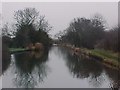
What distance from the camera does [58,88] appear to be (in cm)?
1383

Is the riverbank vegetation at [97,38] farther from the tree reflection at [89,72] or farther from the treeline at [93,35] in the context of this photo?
the tree reflection at [89,72]

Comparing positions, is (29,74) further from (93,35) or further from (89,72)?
(93,35)

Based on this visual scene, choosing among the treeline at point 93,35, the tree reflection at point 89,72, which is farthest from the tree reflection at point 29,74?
the treeline at point 93,35

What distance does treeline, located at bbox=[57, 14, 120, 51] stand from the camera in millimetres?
30822

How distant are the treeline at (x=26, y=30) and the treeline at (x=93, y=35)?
566 cm

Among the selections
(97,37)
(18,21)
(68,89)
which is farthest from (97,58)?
(18,21)

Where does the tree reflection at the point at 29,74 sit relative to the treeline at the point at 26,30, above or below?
below

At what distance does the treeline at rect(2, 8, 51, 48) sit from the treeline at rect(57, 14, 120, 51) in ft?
18.6

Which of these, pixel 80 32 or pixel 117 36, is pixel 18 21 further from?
pixel 117 36

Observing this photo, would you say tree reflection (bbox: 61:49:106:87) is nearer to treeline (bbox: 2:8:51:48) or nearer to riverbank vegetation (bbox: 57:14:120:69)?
riverbank vegetation (bbox: 57:14:120:69)

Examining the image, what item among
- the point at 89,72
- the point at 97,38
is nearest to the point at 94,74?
the point at 89,72

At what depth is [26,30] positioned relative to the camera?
49.7 meters

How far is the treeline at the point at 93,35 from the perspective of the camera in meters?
30.8

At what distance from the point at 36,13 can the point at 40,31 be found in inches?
157
